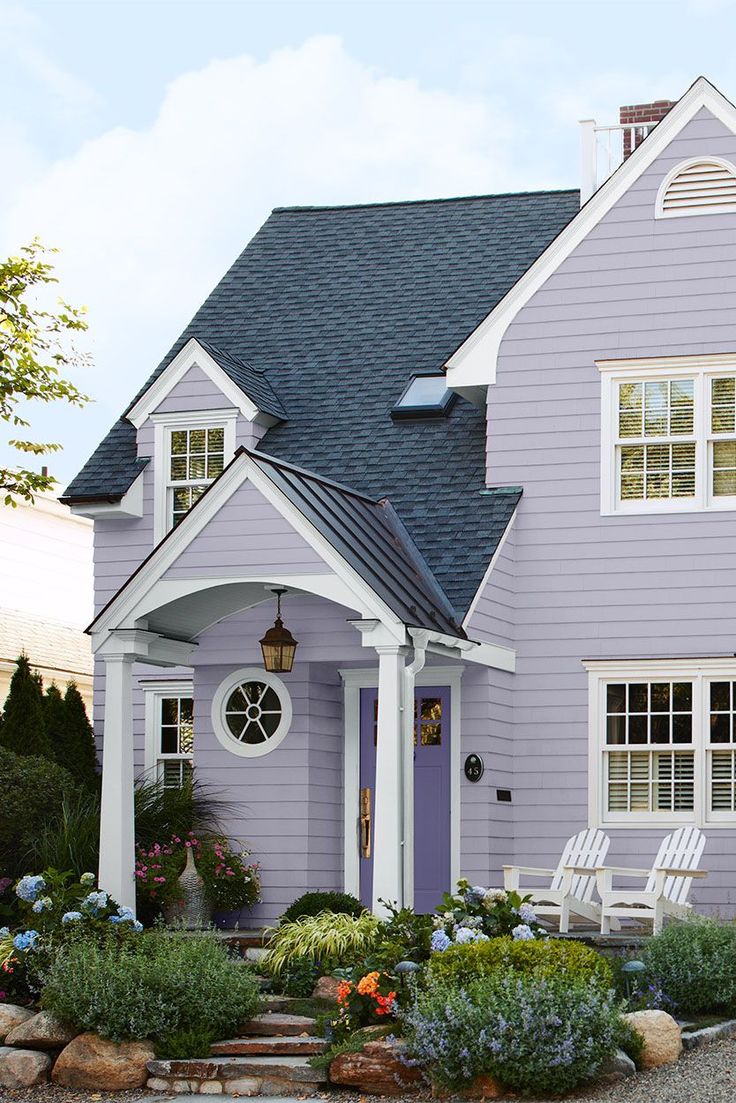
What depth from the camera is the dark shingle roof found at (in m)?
15.7

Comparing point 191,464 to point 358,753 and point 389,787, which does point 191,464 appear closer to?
point 358,753

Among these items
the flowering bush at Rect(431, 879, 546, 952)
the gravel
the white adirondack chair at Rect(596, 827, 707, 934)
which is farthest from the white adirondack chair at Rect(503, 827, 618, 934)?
the gravel

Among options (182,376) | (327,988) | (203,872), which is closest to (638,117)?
(182,376)

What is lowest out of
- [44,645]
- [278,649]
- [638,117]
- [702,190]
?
[278,649]

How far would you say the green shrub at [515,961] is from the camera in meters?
10.0

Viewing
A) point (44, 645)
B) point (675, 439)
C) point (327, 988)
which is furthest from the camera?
point (44, 645)

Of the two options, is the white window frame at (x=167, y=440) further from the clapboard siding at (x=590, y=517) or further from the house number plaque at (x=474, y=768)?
the house number plaque at (x=474, y=768)

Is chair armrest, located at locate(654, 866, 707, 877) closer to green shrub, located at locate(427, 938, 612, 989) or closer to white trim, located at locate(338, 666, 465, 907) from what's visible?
white trim, located at locate(338, 666, 465, 907)

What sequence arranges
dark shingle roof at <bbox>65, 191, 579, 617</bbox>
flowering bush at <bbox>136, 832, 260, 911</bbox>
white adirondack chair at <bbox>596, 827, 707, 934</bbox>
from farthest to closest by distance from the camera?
dark shingle roof at <bbox>65, 191, 579, 617</bbox>
flowering bush at <bbox>136, 832, 260, 911</bbox>
white adirondack chair at <bbox>596, 827, 707, 934</bbox>

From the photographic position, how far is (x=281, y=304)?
19062 millimetres

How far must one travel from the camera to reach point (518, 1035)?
365 inches

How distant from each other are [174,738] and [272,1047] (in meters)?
6.91

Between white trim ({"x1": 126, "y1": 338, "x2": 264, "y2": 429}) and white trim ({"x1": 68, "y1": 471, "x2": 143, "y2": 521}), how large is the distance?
2.45ft

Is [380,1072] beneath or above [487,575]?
beneath
